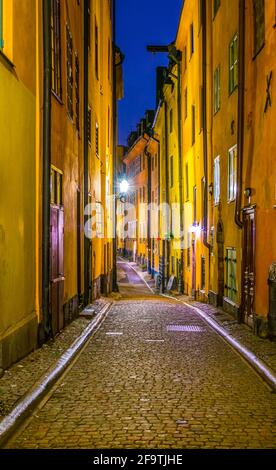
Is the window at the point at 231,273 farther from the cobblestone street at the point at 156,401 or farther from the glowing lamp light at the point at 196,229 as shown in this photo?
the glowing lamp light at the point at 196,229

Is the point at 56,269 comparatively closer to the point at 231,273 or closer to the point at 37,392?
the point at 37,392

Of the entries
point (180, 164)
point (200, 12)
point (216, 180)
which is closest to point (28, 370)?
point (216, 180)

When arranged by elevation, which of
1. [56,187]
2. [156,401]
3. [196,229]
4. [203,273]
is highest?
[56,187]

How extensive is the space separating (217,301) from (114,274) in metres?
12.4

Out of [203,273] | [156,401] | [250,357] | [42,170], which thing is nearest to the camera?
[156,401]

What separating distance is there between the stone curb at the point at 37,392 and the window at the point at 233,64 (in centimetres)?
813

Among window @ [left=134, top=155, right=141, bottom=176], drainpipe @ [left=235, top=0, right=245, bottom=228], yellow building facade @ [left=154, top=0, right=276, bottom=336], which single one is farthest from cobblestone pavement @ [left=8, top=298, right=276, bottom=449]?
window @ [left=134, top=155, right=141, bottom=176]

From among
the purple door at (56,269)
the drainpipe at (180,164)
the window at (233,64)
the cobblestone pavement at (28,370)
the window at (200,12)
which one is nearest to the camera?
the cobblestone pavement at (28,370)

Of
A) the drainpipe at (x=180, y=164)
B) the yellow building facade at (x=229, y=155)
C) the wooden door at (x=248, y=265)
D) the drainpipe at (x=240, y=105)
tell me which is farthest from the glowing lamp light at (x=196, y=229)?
the wooden door at (x=248, y=265)

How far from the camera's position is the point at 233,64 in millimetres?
16406

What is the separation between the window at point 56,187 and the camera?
11977 millimetres

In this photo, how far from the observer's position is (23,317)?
936 cm

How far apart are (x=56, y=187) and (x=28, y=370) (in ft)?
15.7

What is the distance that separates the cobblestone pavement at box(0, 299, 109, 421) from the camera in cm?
702
